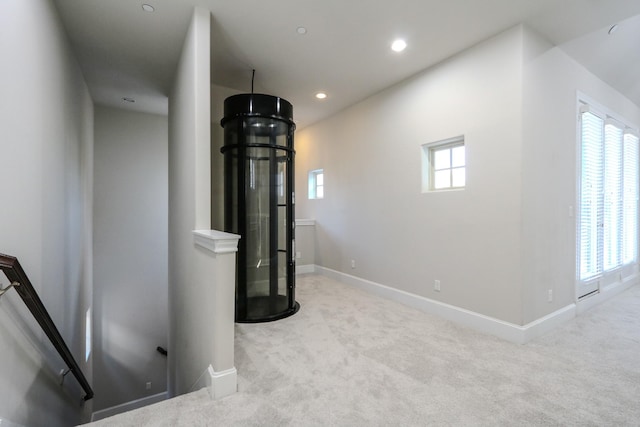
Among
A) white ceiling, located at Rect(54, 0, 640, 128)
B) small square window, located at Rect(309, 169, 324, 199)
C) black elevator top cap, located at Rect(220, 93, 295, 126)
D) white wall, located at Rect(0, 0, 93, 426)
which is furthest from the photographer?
small square window, located at Rect(309, 169, 324, 199)

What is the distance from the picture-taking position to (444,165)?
3.40 meters

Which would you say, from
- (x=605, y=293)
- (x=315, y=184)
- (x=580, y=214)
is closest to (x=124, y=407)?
(x=315, y=184)

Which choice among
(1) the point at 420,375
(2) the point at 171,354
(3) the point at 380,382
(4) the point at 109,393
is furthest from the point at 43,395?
(4) the point at 109,393

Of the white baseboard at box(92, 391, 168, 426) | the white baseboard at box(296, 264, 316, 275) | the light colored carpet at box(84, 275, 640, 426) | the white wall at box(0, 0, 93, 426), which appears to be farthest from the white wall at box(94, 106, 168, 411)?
the light colored carpet at box(84, 275, 640, 426)

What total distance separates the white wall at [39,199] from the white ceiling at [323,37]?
0.45 m

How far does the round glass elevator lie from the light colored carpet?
1.10 feet

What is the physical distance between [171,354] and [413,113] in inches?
166

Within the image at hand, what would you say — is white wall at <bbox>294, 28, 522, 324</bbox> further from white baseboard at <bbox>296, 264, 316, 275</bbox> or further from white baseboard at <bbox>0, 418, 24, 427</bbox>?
white baseboard at <bbox>0, 418, 24, 427</bbox>

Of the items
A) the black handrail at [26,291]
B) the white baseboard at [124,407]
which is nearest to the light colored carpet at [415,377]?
the black handrail at [26,291]

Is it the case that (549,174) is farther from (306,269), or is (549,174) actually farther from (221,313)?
(306,269)

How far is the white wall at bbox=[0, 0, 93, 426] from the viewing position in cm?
158

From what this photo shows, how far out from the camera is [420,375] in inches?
83.4

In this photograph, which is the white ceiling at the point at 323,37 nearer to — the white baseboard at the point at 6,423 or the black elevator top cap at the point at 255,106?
the black elevator top cap at the point at 255,106

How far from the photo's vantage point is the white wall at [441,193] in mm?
2719
